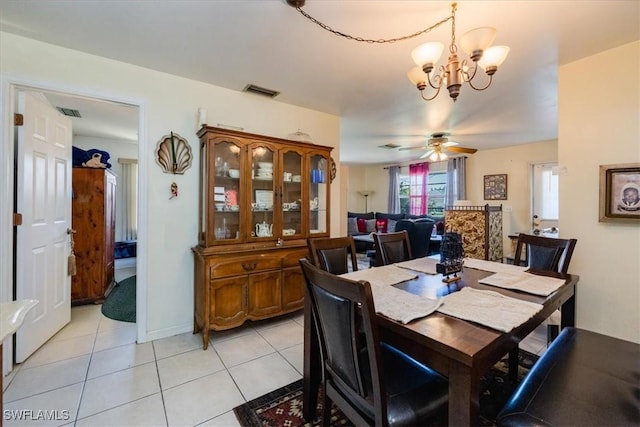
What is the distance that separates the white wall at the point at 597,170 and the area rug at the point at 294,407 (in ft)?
3.10

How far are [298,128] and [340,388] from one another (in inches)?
110

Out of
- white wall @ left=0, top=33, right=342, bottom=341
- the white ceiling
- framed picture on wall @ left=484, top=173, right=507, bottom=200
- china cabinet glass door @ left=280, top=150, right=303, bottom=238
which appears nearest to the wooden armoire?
white wall @ left=0, top=33, right=342, bottom=341

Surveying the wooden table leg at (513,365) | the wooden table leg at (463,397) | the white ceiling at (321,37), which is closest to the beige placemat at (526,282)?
the wooden table leg at (513,365)

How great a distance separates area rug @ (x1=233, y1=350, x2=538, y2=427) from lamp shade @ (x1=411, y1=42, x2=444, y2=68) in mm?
2044

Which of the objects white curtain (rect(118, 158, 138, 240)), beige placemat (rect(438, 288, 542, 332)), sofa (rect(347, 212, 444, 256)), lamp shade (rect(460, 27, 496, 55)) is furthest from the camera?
sofa (rect(347, 212, 444, 256))

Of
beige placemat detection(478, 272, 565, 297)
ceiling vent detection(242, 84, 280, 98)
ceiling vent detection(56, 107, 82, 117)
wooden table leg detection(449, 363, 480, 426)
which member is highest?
ceiling vent detection(56, 107, 82, 117)

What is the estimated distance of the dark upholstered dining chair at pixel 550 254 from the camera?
1.87 meters

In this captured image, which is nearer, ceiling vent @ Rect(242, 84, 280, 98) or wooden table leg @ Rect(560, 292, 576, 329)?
wooden table leg @ Rect(560, 292, 576, 329)

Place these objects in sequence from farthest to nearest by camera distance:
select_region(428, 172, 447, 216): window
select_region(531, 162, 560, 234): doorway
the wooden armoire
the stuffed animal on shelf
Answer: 1. select_region(428, 172, 447, 216): window
2. select_region(531, 162, 560, 234): doorway
3. the stuffed animal on shelf
4. the wooden armoire

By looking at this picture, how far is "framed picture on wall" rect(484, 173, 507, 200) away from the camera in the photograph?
560 centimetres

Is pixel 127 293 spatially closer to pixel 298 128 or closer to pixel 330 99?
pixel 298 128

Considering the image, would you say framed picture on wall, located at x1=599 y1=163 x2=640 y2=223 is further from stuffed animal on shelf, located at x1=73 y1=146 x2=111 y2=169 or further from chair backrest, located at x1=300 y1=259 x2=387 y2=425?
stuffed animal on shelf, located at x1=73 y1=146 x2=111 y2=169

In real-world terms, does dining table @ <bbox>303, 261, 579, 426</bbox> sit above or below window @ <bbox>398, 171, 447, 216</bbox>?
below

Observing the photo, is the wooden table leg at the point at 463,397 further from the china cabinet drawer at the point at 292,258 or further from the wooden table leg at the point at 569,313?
the china cabinet drawer at the point at 292,258
